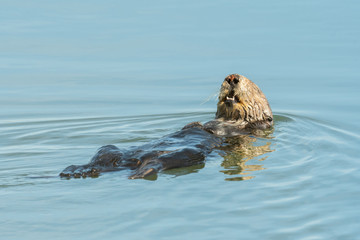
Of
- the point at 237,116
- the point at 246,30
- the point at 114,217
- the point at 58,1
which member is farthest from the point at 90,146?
the point at 58,1

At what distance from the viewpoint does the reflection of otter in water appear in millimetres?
6875

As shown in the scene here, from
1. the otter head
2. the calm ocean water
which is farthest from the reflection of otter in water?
the calm ocean water

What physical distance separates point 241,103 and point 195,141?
4.05 ft

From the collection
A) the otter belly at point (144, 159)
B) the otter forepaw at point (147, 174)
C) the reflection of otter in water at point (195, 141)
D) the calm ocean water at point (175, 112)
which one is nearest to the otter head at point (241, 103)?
the reflection of otter in water at point (195, 141)

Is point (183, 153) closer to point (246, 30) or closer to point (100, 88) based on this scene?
point (100, 88)

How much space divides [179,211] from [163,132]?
3.41 meters

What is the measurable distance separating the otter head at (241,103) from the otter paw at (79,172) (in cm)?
238

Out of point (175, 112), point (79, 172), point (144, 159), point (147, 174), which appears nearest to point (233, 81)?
point (175, 112)

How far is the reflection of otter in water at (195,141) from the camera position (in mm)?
6875

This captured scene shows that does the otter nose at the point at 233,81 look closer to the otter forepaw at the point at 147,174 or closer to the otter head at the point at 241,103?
the otter head at the point at 241,103

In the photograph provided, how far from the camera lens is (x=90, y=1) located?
17328 millimetres

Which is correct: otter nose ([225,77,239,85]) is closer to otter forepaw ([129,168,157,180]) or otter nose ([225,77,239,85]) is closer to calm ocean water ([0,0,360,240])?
calm ocean water ([0,0,360,240])

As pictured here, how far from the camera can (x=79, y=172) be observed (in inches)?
266

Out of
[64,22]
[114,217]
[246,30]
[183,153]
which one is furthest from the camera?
[64,22]
